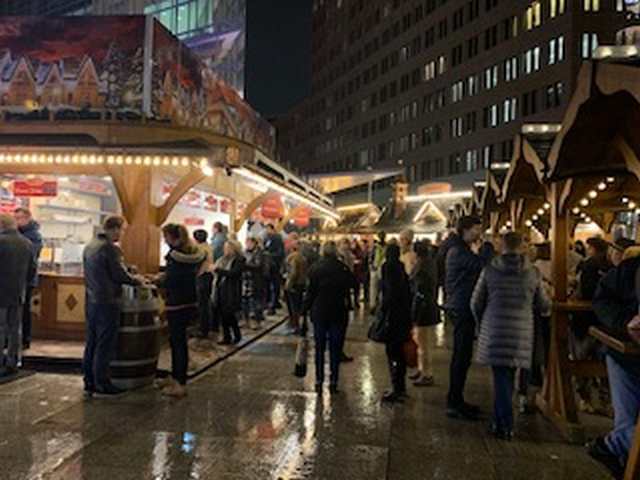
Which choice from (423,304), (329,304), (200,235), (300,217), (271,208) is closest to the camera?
(329,304)

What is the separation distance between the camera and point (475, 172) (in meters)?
52.2

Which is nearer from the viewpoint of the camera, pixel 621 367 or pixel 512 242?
pixel 621 367

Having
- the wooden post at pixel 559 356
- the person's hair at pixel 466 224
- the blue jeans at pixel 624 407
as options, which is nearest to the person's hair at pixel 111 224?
the person's hair at pixel 466 224

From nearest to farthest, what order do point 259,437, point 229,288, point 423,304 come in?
point 259,437 < point 423,304 < point 229,288

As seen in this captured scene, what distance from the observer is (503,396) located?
20.4 feet

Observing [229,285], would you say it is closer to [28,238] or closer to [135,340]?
[28,238]

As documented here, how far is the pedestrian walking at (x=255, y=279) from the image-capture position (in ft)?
44.0

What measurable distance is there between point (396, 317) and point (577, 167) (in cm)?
256

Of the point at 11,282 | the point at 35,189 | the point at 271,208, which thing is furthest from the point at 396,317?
the point at 271,208

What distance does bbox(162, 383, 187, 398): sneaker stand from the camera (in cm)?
747

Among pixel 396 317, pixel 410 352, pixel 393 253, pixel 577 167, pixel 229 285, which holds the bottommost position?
pixel 410 352

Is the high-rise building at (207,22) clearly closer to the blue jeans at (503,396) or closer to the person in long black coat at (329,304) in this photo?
the person in long black coat at (329,304)

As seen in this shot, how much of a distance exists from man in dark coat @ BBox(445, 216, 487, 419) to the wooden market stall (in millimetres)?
876

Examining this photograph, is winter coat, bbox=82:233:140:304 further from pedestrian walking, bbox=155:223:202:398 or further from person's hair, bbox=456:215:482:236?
person's hair, bbox=456:215:482:236
